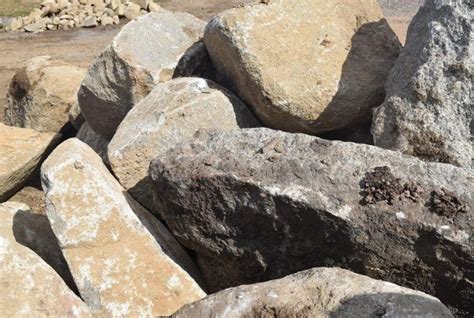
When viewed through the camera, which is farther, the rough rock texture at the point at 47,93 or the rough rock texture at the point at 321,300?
the rough rock texture at the point at 47,93

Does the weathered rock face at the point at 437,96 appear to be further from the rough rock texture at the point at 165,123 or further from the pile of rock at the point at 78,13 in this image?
the pile of rock at the point at 78,13

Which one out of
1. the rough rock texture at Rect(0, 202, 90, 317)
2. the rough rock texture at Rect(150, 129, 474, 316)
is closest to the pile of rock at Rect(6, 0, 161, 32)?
the rough rock texture at Rect(150, 129, 474, 316)

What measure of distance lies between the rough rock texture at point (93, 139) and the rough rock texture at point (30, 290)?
5.94 ft

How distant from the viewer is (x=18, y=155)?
5.95 meters

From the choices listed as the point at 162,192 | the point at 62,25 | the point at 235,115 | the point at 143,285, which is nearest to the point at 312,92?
the point at 235,115

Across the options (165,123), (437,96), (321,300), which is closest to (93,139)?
(165,123)

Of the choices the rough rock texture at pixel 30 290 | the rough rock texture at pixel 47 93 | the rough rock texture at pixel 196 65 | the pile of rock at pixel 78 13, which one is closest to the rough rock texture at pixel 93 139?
the rough rock texture at pixel 47 93

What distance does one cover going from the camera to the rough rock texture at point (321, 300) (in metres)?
2.98

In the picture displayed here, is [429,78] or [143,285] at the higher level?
[429,78]

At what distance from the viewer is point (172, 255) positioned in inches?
163

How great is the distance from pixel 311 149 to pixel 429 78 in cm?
85

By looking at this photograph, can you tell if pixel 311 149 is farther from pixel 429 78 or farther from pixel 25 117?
pixel 25 117

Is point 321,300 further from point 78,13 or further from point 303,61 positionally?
point 78,13

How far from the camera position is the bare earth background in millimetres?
10695
